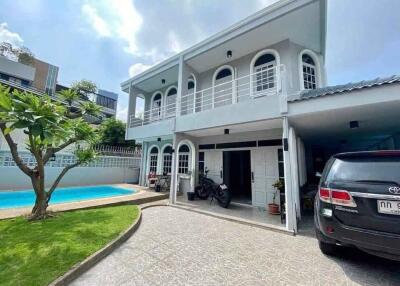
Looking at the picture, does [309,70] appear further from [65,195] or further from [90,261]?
[65,195]

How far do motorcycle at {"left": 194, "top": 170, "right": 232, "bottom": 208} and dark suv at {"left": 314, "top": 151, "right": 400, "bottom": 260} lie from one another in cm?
523

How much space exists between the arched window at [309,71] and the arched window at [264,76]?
1.40 metres

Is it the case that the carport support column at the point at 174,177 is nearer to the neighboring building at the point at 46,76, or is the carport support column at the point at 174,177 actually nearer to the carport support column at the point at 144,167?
the carport support column at the point at 144,167

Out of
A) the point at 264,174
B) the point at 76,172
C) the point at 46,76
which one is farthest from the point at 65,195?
the point at 46,76

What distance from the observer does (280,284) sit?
3.01m

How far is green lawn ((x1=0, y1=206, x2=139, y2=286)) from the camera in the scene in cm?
302

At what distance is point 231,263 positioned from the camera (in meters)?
3.67

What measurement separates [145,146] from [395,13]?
579 inches

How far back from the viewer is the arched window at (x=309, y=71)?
875 centimetres

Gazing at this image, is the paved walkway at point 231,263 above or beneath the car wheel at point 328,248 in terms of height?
beneath

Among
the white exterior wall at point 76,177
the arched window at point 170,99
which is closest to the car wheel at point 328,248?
the arched window at point 170,99

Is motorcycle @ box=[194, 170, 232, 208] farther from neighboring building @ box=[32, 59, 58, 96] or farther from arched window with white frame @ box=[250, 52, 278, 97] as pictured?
neighboring building @ box=[32, 59, 58, 96]

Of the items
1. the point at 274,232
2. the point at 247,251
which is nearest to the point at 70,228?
the point at 247,251

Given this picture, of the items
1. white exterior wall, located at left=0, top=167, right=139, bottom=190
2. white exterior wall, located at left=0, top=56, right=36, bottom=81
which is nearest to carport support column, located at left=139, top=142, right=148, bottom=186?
white exterior wall, located at left=0, top=167, right=139, bottom=190
